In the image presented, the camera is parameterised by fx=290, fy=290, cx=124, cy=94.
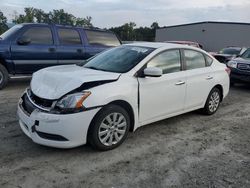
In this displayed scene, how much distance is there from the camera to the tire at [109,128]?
3985mm

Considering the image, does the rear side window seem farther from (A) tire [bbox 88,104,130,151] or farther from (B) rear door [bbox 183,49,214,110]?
(A) tire [bbox 88,104,130,151]

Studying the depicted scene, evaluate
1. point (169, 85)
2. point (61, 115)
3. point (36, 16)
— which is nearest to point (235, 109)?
point (169, 85)

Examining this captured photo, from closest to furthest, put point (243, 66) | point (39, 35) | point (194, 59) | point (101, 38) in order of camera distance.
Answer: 1. point (194, 59)
2. point (39, 35)
3. point (243, 66)
4. point (101, 38)

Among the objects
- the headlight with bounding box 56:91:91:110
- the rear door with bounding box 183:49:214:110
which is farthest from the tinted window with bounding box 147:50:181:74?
the headlight with bounding box 56:91:91:110

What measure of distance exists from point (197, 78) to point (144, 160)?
234 centimetres

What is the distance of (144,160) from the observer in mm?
4000

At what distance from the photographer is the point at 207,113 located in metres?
6.25

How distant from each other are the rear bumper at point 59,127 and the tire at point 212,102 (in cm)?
306

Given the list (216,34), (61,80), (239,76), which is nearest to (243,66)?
(239,76)

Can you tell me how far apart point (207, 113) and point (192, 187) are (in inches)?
122

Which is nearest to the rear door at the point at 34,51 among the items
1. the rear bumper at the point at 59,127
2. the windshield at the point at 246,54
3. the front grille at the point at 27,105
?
the front grille at the point at 27,105

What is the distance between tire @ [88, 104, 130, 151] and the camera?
3.98m

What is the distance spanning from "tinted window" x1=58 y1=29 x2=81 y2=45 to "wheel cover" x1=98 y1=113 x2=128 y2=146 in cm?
533

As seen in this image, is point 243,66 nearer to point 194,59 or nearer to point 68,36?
point 194,59
